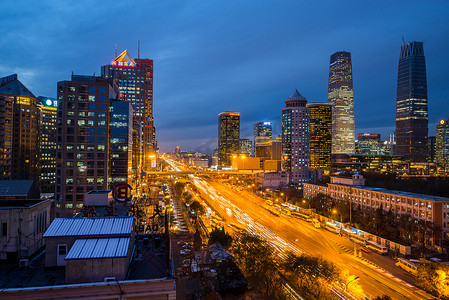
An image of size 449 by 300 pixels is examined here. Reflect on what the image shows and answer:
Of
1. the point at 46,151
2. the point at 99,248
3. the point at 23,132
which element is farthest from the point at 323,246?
the point at 46,151

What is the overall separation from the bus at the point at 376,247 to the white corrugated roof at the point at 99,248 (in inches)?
1868

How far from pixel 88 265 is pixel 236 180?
539 feet

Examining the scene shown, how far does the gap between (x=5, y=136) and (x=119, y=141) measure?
51551 millimetres

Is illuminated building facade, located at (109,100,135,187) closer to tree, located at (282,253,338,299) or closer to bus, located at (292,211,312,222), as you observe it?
bus, located at (292,211,312,222)

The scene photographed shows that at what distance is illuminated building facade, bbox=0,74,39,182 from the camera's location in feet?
389

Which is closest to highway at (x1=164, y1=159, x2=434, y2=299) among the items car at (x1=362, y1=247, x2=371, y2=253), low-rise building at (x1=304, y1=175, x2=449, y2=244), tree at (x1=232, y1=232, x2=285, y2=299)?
car at (x1=362, y1=247, x2=371, y2=253)

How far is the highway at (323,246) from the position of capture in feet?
115

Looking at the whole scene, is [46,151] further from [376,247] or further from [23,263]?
[376,247]

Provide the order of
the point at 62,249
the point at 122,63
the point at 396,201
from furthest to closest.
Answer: the point at 122,63
the point at 396,201
the point at 62,249

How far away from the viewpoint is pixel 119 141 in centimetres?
7888

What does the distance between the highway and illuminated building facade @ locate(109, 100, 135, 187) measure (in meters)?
30.3

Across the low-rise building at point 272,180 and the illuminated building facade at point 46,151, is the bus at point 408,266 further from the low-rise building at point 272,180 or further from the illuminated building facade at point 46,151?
the illuminated building facade at point 46,151

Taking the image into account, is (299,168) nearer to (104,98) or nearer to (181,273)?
(104,98)

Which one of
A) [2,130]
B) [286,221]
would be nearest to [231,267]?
[286,221]
